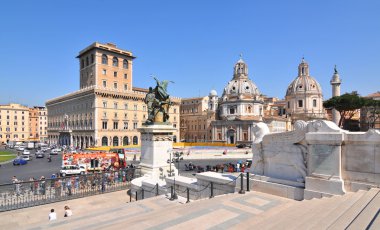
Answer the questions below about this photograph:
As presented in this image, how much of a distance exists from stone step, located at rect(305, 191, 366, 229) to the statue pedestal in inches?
391

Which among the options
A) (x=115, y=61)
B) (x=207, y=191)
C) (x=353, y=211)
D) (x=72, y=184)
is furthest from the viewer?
(x=115, y=61)

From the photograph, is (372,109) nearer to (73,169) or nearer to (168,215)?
(73,169)

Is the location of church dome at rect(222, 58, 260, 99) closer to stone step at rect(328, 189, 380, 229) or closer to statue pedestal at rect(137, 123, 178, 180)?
statue pedestal at rect(137, 123, 178, 180)

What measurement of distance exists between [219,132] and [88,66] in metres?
40.2

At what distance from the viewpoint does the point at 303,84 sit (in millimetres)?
77188

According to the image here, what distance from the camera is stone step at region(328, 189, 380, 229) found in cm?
417

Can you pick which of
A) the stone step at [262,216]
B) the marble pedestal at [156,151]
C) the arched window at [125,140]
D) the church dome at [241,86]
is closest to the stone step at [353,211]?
the stone step at [262,216]

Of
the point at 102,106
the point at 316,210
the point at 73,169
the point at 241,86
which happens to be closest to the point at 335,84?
the point at 241,86

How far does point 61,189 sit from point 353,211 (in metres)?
14.9

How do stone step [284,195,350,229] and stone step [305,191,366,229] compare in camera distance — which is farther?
stone step [284,195,350,229]

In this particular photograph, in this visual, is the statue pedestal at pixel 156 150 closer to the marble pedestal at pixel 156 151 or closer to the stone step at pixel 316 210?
the marble pedestal at pixel 156 151

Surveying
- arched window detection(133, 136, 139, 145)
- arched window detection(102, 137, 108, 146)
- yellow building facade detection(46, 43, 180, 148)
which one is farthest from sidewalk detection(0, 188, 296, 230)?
arched window detection(133, 136, 139, 145)

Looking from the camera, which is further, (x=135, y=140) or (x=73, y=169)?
(x=135, y=140)

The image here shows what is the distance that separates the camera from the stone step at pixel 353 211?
4.17 metres
